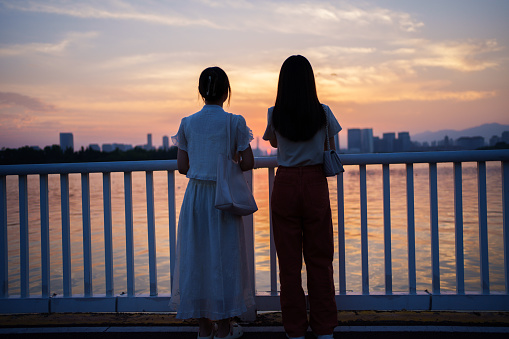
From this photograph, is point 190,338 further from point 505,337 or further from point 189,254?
point 505,337

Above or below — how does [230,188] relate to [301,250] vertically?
above

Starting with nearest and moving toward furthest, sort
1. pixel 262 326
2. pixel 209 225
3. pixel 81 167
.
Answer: pixel 209 225 → pixel 262 326 → pixel 81 167

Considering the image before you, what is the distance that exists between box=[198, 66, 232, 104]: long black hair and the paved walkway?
1.55 meters

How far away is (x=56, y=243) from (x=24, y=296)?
6.92 metres

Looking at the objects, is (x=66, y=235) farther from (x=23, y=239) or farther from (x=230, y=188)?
(x=230, y=188)

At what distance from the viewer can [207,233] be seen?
253cm

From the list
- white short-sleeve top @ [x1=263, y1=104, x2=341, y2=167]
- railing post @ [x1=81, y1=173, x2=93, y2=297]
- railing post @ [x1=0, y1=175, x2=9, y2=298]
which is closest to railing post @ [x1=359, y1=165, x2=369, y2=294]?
white short-sleeve top @ [x1=263, y1=104, x2=341, y2=167]

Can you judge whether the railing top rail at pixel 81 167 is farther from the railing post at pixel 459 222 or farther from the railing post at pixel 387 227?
the railing post at pixel 459 222

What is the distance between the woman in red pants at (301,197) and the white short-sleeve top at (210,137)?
19 cm

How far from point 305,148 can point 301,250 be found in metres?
0.64

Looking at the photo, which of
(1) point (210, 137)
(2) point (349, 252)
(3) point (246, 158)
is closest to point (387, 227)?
(3) point (246, 158)

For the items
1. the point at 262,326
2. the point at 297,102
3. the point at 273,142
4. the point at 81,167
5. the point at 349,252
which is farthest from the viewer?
the point at 349,252

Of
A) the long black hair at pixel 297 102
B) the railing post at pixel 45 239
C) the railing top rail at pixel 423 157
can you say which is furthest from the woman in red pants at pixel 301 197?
Answer: the railing post at pixel 45 239

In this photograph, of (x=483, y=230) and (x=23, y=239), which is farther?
(x=23, y=239)
